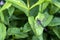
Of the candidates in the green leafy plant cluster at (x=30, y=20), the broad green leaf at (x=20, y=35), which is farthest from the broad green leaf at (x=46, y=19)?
the broad green leaf at (x=20, y=35)

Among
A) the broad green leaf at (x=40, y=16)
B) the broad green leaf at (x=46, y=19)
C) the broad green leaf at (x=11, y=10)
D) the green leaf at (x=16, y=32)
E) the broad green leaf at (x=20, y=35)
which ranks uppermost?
the broad green leaf at (x=11, y=10)

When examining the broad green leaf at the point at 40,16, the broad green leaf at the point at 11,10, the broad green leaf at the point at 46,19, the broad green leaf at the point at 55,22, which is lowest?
the broad green leaf at the point at 55,22

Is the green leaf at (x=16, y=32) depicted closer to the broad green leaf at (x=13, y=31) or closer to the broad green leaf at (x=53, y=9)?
the broad green leaf at (x=13, y=31)

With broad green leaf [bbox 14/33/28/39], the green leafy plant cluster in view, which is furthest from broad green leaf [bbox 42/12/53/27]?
broad green leaf [bbox 14/33/28/39]

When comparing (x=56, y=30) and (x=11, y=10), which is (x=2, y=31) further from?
(x=56, y=30)

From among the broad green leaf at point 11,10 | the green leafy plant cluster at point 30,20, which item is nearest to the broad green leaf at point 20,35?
the green leafy plant cluster at point 30,20

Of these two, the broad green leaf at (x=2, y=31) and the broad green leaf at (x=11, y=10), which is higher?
the broad green leaf at (x=11, y=10)

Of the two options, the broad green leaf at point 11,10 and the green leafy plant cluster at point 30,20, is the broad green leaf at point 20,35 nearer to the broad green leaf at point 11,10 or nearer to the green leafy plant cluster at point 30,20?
the green leafy plant cluster at point 30,20


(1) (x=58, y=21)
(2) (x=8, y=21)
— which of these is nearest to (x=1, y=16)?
(2) (x=8, y=21)

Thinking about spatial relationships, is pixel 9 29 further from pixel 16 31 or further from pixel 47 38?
pixel 47 38
